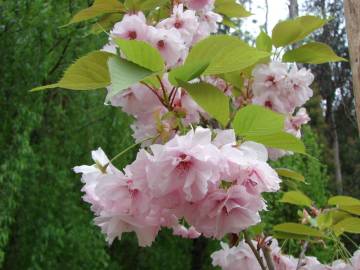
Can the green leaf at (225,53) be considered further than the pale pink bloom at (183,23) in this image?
No

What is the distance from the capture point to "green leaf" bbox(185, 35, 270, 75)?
671 mm

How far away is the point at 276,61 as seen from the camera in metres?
1.05

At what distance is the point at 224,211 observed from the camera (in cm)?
68

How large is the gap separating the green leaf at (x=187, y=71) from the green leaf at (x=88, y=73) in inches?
4.5

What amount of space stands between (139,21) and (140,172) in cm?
28

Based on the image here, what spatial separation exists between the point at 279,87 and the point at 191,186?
49 centimetres

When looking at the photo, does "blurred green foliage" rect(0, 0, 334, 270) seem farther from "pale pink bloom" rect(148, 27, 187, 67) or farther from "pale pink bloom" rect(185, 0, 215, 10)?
"pale pink bloom" rect(148, 27, 187, 67)

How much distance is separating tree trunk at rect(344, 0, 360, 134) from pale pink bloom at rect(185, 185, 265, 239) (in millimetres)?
583

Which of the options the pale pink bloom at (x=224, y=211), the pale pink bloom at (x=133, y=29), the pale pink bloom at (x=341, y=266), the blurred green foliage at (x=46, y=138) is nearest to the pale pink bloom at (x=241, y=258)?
the pale pink bloom at (x=341, y=266)

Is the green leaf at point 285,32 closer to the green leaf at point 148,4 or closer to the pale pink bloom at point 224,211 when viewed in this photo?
the green leaf at point 148,4

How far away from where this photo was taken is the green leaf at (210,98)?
2.27 feet

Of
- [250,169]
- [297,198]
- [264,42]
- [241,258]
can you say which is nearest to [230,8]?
[264,42]

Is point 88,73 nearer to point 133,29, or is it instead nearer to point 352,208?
point 133,29

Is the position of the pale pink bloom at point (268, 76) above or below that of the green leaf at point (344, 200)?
above
